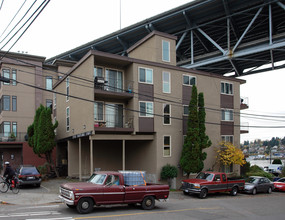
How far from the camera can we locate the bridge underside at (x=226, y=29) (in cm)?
3559

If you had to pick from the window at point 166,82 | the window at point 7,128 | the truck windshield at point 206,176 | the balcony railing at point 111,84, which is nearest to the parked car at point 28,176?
the balcony railing at point 111,84

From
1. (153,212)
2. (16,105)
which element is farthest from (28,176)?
(16,105)

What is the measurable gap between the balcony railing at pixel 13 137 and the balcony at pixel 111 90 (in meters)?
15.4

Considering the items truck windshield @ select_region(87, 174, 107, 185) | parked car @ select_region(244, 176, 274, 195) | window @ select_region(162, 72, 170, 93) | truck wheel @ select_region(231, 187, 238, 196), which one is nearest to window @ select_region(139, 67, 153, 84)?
window @ select_region(162, 72, 170, 93)

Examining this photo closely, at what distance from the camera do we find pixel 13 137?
33969mm

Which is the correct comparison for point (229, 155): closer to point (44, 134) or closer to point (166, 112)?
point (166, 112)

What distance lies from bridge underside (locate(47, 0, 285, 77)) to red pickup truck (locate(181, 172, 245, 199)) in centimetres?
1913

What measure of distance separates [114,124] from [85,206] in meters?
12.5

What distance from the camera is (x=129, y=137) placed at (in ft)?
77.2

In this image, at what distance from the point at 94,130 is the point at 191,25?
2413cm

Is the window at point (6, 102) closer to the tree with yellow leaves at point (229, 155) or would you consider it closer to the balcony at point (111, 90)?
the balcony at point (111, 90)

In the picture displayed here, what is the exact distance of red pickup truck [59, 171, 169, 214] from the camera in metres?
12.5

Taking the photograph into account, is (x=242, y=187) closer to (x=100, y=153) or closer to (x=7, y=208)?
(x=100, y=153)

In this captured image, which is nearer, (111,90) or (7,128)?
(111,90)
